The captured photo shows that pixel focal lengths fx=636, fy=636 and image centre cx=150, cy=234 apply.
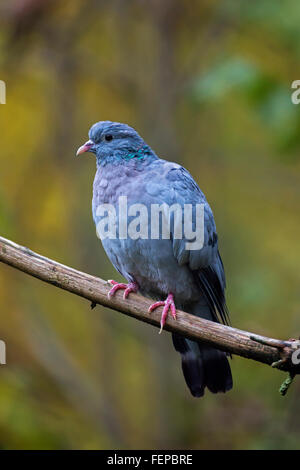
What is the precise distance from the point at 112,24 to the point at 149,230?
14.5 feet

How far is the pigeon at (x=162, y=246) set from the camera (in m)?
4.74

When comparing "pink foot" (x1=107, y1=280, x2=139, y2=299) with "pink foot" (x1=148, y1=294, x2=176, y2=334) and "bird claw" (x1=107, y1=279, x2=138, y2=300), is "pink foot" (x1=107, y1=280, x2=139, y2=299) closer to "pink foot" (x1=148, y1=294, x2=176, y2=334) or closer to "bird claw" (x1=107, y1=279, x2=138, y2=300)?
"bird claw" (x1=107, y1=279, x2=138, y2=300)

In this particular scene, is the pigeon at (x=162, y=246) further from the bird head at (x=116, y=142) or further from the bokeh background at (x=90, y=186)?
the bokeh background at (x=90, y=186)

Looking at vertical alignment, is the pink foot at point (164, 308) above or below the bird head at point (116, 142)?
below

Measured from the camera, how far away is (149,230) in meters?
4.69

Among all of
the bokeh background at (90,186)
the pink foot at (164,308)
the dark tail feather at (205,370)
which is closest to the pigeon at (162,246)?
the dark tail feather at (205,370)

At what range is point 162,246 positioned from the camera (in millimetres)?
4742

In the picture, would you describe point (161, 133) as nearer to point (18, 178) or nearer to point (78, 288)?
point (18, 178)

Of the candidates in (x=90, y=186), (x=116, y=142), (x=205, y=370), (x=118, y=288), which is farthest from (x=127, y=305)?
(x=90, y=186)

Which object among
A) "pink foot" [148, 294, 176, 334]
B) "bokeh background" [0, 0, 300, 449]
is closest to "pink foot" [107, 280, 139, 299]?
"pink foot" [148, 294, 176, 334]

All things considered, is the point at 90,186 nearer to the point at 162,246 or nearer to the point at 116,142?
the point at 116,142

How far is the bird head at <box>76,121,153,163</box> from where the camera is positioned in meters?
5.17

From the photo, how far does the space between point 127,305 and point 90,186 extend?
4069 mm

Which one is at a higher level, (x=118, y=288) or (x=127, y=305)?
(x=118, y=288)
